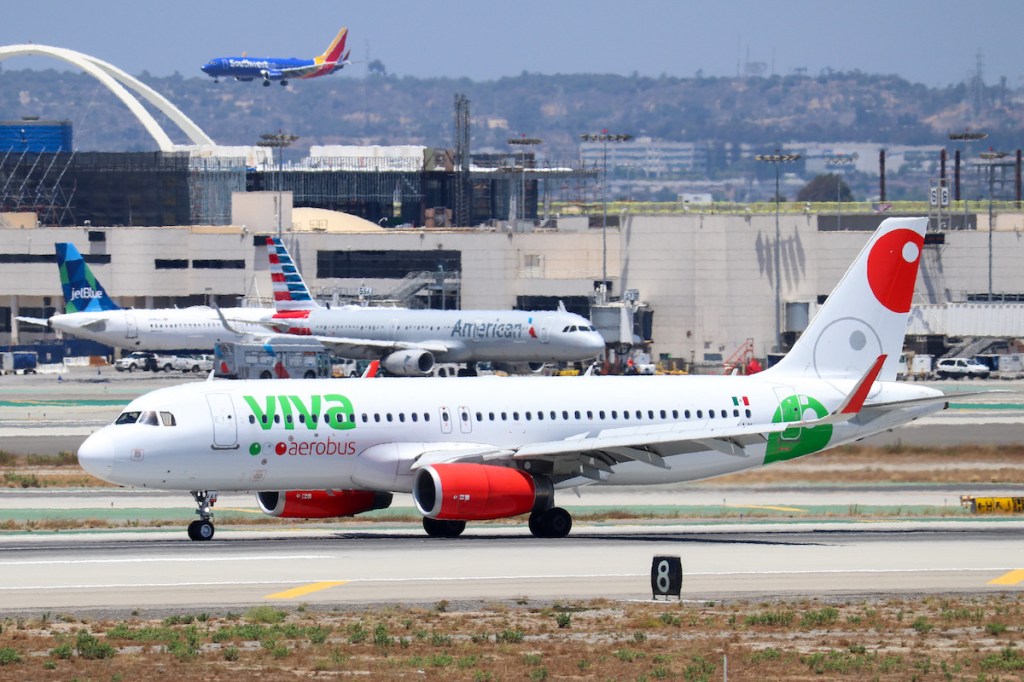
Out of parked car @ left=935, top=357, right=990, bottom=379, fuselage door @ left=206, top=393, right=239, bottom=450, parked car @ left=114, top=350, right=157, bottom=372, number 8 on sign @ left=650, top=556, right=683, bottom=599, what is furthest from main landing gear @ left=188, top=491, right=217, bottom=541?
parked car @ left=114, top=350, right=157, bottom=372

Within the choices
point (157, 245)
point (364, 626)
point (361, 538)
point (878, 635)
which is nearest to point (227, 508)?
point (361, 538)

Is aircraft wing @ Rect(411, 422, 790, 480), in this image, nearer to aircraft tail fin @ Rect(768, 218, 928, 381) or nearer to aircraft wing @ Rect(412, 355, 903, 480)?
aircraft wing @ Rect(412, 355, 903, 480)

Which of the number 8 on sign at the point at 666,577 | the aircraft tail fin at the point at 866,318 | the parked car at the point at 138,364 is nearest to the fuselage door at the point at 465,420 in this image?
the aircraft tail fin at the point at 866,318

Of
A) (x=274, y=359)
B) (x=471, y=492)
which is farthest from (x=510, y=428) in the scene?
(x=274, y=359)

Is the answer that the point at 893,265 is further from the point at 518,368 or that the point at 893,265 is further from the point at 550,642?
the point at 518,368

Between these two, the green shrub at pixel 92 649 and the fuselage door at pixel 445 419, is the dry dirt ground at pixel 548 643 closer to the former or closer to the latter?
the green shrub at pixel 92 649

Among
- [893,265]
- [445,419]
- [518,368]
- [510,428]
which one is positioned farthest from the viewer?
[518,368]

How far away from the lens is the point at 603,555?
1607 inches

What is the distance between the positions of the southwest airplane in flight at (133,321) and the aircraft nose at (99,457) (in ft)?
285

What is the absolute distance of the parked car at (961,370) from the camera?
129625 millimetres

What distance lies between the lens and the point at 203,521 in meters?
44.1

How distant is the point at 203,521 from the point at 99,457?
3382 millimetres

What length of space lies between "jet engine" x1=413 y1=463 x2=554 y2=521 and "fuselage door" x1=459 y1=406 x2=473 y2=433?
1915mm

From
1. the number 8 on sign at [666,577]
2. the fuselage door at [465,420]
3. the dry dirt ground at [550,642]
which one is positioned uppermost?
the fuselage door at [465,420]
